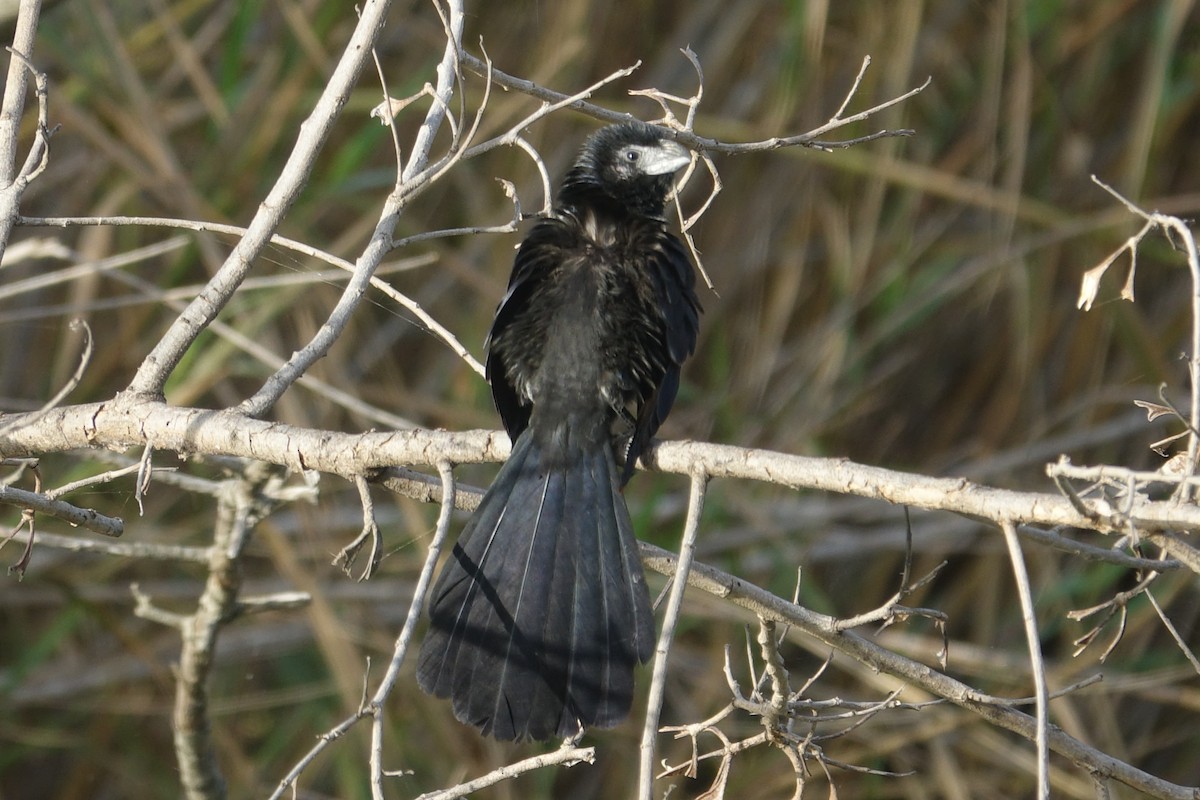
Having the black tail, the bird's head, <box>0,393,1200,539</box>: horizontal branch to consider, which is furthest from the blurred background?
<box>0,393,1200,539</box>: horizontal branch

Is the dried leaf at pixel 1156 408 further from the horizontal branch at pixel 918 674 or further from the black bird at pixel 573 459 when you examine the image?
the black bird at pixel 573 459

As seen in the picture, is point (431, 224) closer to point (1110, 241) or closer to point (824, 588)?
point (824, 588)

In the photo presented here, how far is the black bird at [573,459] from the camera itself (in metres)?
1.84

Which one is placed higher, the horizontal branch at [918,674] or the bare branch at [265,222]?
the bare branch at [265,222]

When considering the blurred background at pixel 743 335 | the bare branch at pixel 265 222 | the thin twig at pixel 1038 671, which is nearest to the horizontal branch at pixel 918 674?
the thin twig at pixel 1038 671

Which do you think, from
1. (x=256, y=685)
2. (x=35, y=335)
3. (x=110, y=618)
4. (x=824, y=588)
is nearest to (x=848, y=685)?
(x=824, y=588)

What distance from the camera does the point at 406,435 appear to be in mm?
1676

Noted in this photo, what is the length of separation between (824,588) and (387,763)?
5.51 ft

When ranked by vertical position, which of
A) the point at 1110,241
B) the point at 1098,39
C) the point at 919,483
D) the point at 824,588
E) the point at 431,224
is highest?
the point at 1098,39

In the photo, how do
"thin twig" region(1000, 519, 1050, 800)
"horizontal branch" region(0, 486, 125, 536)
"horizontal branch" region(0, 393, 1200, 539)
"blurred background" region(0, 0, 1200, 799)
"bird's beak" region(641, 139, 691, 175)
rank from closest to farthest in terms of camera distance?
"thin twig" region(1000, 519, 1050, 800) < "horizontal branch" region(0, 393, 1200, 539) < "horizontal branch" region(0, 486, 125, 536) < "bird's beak" region(641, 139, 691, 175) < "blurred background" region(0, 0, 1200, 799)

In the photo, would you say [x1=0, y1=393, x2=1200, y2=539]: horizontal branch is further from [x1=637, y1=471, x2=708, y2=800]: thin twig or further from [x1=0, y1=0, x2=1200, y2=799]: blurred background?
[x1=0, y1=0, x2=1200, y2=799]: blurred background

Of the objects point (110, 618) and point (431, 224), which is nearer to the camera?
point (110, 618)

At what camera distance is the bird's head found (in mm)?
2723

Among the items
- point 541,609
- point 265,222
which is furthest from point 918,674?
point 265,222
